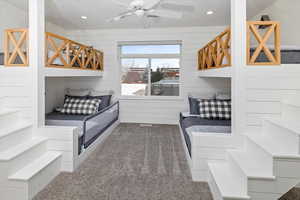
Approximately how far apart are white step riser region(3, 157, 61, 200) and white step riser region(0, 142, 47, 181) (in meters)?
0.11

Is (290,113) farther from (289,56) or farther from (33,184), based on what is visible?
(33,184)

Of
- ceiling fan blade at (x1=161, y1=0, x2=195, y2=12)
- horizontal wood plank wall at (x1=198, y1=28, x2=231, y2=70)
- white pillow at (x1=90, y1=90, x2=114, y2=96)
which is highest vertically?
ceiling fan blade at (x1=161, y1=0, x2=195, y2=12)

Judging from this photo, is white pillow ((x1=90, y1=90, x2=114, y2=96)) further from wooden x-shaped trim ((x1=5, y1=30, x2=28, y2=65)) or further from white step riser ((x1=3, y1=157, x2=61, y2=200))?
white step riser ((x1=3, y1=157, x2=61, y2=200))

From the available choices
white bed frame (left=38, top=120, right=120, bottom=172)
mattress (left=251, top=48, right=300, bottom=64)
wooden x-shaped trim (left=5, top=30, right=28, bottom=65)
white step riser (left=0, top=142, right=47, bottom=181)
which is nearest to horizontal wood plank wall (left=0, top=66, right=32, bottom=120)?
wooden x-shaped trim (left=5, top=30, right=28, bottom=65)

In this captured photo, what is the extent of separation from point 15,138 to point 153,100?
345cm

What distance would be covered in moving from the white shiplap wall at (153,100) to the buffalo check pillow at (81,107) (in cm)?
111

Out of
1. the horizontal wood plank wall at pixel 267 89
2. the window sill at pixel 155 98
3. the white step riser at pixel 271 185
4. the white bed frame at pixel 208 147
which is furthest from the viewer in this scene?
the window sill at pixel 155 98

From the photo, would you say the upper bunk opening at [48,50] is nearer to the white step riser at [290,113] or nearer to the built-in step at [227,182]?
the built-in step at [227,182]

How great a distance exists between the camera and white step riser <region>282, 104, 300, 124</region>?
1866mm

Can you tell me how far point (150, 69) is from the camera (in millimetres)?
5293

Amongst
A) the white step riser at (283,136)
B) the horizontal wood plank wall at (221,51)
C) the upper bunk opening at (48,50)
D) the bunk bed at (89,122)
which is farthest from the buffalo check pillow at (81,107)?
the white step riser at (283,136)

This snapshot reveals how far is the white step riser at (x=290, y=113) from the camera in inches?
73.5

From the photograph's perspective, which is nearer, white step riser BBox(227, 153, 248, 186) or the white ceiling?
white step riser BBox(227, 153, 248, 186)

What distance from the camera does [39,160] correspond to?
7.18 ft
